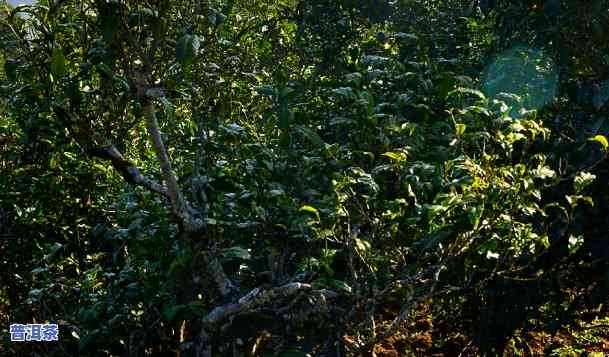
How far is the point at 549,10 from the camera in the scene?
12.0 feet

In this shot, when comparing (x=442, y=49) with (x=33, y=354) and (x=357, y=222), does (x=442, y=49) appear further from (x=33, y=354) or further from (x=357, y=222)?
(x=33, y=354)

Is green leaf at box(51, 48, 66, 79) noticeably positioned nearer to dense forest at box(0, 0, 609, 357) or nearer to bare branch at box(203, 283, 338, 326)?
dense forest at box(0, 0, 609, 357)

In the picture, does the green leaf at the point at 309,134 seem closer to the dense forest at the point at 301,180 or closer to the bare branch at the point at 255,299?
the dense forest at the point at 301,180

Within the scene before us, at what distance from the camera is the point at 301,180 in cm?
316

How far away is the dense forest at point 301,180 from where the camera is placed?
2859 mm

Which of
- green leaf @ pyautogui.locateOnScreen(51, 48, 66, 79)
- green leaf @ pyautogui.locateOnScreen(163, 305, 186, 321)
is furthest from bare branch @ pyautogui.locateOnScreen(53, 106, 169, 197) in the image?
green leaf @ pyautogui.locateOnScreen(163, 305, 186, 321)

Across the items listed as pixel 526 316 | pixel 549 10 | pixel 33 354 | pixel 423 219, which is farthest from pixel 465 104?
pixel 33 354

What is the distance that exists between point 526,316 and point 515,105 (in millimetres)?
1097

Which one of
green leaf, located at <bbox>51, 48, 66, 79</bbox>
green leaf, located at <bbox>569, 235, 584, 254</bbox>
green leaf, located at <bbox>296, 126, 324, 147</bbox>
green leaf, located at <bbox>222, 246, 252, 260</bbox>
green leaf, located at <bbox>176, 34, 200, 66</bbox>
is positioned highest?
green leaf, located at <bbox>51, 48, 66, 79</bbox>

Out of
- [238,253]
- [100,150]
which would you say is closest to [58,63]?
[100,150]

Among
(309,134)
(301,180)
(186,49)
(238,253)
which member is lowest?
(238,253)

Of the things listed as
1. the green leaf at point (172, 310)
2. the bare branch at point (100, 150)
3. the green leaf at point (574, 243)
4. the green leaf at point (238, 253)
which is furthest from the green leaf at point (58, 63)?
the green leaf at point (574, 243)

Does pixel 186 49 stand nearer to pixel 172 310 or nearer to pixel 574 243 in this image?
pixel 172 310

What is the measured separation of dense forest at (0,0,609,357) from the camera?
2859 millimetres
